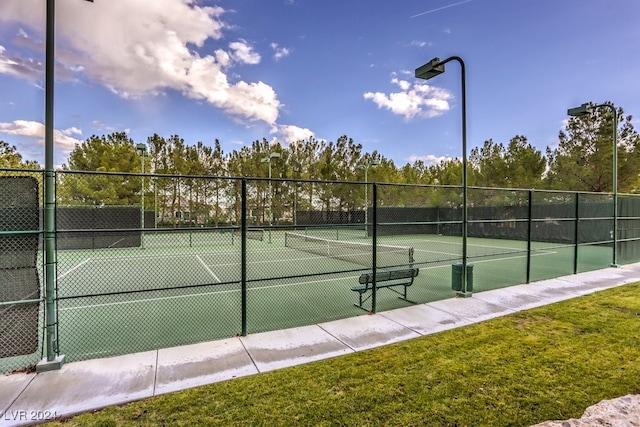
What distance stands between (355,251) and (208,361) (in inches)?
451

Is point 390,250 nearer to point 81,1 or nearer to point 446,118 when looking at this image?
point 81,1

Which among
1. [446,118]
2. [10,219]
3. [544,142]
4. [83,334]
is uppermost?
[446,118]

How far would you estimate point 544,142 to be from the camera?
26.0 m

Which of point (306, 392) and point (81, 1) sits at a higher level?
point (81, 1)

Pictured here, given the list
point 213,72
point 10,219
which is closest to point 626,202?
point 10,219

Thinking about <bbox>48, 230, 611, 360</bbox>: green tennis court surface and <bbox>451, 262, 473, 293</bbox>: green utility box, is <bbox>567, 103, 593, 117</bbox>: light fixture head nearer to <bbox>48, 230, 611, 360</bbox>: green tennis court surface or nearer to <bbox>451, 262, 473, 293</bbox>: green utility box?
<bbox>48, 230, 611, 360</bbox>: green tennis court surface

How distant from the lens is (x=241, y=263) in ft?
19.7

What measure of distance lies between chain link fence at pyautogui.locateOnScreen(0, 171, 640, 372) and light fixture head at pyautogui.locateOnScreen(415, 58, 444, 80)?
7.75ft

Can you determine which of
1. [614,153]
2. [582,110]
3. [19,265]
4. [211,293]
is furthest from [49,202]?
[614,153]

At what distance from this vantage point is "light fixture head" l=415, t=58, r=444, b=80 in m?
6.35

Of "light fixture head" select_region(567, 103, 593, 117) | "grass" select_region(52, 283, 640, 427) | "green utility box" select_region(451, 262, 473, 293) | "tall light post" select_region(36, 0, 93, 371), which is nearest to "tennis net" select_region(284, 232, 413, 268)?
"green utility box" select_region(451, 262, 473, 293)

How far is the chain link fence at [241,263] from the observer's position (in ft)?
15.5

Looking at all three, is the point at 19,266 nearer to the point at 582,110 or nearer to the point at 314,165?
the point at 582,110

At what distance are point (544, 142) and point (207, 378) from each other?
99.9 feet
